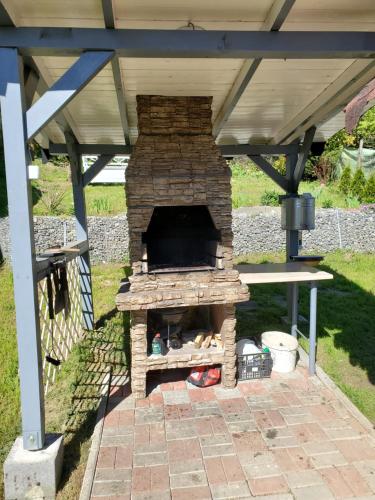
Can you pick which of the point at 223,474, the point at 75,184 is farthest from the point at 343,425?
the point at 75,184

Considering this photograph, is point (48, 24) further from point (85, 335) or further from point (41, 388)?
point (85, 335)

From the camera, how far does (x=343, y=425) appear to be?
10.4ft

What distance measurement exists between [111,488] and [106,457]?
0.33 m

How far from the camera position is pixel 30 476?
2.46 metres

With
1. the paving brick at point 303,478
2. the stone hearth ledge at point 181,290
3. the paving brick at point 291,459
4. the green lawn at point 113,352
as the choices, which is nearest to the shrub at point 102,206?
the green lawn at point 113,352

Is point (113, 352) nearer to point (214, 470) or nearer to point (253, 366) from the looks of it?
point (253, 366)

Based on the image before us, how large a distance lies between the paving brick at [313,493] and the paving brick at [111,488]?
3.95 ft

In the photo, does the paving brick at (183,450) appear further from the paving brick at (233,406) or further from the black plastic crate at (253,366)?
the black plastic crate at (253,366)

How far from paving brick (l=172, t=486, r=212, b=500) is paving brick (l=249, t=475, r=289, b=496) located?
1.05 ft

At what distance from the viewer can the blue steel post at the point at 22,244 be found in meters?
2.34

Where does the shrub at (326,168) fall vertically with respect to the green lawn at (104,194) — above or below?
above

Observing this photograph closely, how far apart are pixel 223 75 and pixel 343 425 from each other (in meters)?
3.41

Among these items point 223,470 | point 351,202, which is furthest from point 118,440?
point 351,202

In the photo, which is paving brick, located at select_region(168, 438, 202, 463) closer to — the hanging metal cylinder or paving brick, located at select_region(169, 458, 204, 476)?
paving brick, located at select_region(169, 458, 204, 476)
